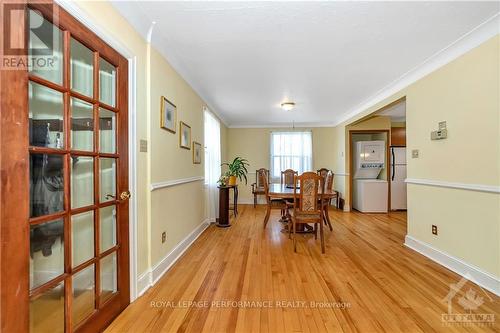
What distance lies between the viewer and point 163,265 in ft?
7.86

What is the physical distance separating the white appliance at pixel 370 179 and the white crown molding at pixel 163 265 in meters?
4.10

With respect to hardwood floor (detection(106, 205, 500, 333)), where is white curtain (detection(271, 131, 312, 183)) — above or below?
above

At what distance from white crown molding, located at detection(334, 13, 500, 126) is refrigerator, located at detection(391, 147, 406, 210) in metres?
2.32

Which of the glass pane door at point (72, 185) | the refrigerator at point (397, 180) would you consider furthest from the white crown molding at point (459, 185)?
the glass pane door at point (72, 185)

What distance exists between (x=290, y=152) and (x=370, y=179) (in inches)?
86.4

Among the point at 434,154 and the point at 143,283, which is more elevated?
the point at 434,154

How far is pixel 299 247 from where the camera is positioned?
319 cm

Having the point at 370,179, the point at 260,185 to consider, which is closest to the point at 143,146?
the point at 260,185

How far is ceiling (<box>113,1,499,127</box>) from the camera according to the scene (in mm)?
1840

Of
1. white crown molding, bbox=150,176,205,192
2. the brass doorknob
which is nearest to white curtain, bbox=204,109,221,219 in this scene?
white crown molding, bbox=150,176,205,192

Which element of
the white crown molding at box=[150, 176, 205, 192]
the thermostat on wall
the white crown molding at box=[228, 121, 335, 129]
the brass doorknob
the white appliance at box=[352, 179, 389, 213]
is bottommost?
the white appliance at box=[352, 179, 389, 213]

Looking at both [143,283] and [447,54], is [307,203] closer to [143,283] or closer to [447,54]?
[143,283]

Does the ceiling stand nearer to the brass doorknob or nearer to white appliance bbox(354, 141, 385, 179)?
the brass doorknob

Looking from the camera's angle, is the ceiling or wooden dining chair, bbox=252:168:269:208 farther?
wooden dining chair, bbox=252:168:269:208
